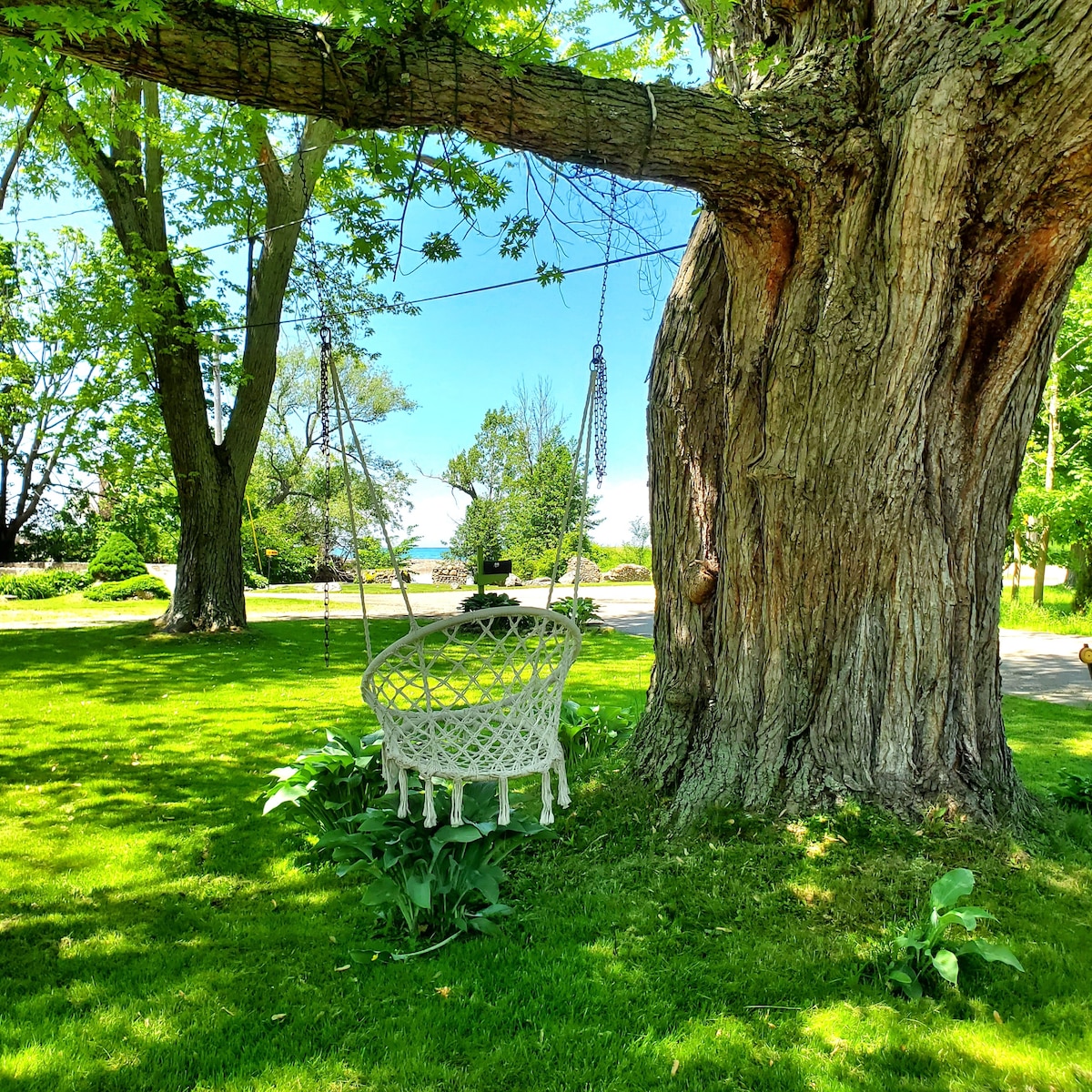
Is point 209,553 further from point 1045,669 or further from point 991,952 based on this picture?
point 1045,669

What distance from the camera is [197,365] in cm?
A: 928

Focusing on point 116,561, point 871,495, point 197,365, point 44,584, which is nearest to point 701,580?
point 871,495

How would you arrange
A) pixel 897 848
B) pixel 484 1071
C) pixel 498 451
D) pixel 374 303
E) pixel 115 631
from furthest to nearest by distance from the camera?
pixel 498 451
pixel 374 303
pixel 115 631
pixel 897 848
pixel 484 1071

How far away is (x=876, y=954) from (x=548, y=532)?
12.3m

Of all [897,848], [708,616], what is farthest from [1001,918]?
[708,616]

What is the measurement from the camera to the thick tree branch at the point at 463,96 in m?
2.12

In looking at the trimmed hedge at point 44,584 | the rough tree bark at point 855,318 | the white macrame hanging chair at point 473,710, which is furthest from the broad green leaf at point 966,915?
the trimmed hedge at point 44,584

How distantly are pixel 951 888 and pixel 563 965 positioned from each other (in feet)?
4.06

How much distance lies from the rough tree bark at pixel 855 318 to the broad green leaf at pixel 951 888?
49 centimetres

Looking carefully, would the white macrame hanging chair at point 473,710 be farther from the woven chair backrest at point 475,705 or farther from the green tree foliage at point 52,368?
the green tree foliage at point 52,368

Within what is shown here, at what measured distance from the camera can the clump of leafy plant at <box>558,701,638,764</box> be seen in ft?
13.0

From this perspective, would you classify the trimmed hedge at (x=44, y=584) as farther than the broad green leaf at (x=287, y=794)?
Yes

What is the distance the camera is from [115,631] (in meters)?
10.1

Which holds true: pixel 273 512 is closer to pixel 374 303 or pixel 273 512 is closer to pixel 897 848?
pixel 374 303
